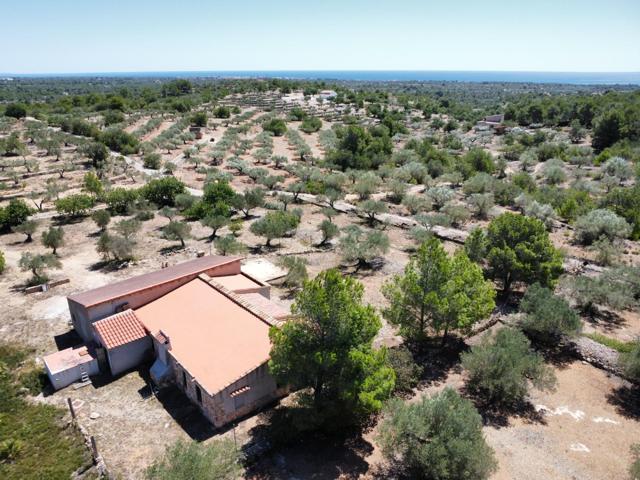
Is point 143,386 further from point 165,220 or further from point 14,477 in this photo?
point 165,220

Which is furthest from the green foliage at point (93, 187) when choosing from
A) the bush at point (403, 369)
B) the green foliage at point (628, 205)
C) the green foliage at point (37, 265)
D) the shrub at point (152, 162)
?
the green foliage at point (628, 205)

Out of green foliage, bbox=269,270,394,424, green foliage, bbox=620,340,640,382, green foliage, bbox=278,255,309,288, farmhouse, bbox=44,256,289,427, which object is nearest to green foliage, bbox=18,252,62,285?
farmhouse, bbox=44,256,289,427

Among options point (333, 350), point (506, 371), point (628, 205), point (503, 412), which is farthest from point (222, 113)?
point (503, 412)

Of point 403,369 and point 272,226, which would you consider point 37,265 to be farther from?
point 403,369

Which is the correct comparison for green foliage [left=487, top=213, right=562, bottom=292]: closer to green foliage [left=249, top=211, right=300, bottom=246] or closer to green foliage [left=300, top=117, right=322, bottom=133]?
green foliage [left=249, top=211, right=300, bottom=246]

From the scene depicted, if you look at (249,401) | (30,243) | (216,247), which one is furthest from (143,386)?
(30,243)

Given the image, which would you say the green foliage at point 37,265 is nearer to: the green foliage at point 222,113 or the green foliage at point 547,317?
the green foliage at point 547,317
